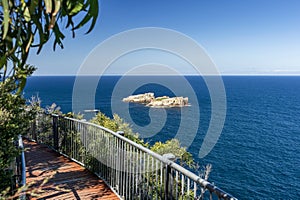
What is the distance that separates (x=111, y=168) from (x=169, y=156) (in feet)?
4.85

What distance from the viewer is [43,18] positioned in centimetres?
113

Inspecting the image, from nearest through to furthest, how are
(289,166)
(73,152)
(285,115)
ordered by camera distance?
1. (73,152)
2. (289,166)
3. (285,115)

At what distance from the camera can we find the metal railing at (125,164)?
2.41 meters

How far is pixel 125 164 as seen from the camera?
134 inches

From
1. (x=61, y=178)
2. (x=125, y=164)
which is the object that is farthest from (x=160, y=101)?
(x=125, y=164)

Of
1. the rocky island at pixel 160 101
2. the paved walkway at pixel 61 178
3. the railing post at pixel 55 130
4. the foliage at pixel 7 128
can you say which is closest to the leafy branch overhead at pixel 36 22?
the foliage at pixel 7 128

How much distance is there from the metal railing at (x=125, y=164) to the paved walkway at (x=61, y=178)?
148mm

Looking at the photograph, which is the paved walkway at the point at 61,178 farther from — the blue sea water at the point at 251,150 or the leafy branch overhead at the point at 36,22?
the blue sea water at the point at 251,150

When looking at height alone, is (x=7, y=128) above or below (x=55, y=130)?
above

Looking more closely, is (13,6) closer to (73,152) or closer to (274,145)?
(73,152)

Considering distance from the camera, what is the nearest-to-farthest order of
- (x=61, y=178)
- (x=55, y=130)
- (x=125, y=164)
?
(x=125, y=164) < (x=61, y=178) < (x=55, y=130)

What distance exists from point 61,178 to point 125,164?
58.6 inches

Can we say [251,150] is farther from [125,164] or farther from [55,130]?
[125,164]

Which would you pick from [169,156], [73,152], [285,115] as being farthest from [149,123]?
[169,156]
